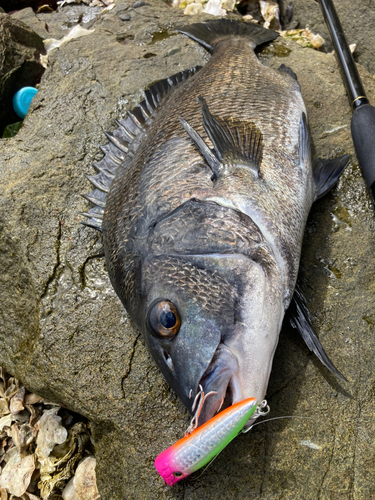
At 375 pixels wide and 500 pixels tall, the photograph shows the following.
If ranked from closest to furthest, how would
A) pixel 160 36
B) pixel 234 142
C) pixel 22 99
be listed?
pixel 234 142
pixel 160 36
pixel 22 99

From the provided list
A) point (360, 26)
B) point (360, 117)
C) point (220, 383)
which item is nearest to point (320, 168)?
point (360, 117)

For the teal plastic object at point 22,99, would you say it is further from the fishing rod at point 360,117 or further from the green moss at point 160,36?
the fishing rod at point 360,117

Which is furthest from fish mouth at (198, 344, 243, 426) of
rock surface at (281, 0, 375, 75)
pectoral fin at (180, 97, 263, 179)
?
rock surface at (281, 0, 375, 75)

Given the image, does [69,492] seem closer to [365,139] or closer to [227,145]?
[227,145]

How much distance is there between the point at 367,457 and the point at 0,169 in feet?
11.9

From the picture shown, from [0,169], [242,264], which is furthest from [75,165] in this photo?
[242,264]

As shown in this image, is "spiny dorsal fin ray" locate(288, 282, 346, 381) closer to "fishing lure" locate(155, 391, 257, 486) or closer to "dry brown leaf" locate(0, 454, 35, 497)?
"fishing lure" locate(155, 391, 257, 486)

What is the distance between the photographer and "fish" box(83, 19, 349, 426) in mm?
1991

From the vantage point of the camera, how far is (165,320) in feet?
6.66

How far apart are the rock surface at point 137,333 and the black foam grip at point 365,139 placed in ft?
0.46

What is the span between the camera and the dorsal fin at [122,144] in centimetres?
303

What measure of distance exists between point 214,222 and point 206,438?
111 centimetres

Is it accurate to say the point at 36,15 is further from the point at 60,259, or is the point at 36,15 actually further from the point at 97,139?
the point at 60,259

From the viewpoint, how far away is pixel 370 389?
2471mm
